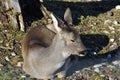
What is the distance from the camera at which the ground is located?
28.9 feet

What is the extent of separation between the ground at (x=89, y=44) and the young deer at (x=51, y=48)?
16.1 inches

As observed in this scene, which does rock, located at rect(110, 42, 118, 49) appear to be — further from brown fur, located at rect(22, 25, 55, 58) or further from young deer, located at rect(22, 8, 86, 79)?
brown fur, located at rect(22, 25, 55, 58)

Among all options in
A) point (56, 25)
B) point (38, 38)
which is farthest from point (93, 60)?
point (56, 25)

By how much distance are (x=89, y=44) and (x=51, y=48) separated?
6.33ft

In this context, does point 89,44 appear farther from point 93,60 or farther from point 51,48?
point 51,48

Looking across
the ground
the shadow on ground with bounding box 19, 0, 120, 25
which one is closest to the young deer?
the ground

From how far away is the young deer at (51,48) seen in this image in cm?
774

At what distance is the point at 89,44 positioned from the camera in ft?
32.4

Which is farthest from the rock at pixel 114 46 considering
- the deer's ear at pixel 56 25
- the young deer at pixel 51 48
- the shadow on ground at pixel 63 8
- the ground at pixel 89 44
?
the deer's ear at pixel 56 25

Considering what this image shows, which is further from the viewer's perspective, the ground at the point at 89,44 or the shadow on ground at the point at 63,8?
the shadow on ground at the point at 63,8

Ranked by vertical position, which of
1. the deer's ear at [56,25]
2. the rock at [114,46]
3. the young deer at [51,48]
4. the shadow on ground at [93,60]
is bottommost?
the shadow on ground at [93,60]

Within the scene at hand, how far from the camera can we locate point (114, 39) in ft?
33.0

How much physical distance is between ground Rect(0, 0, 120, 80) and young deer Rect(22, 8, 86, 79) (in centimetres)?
41

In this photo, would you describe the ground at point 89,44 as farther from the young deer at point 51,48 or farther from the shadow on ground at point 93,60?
the young deer at point 51,48
